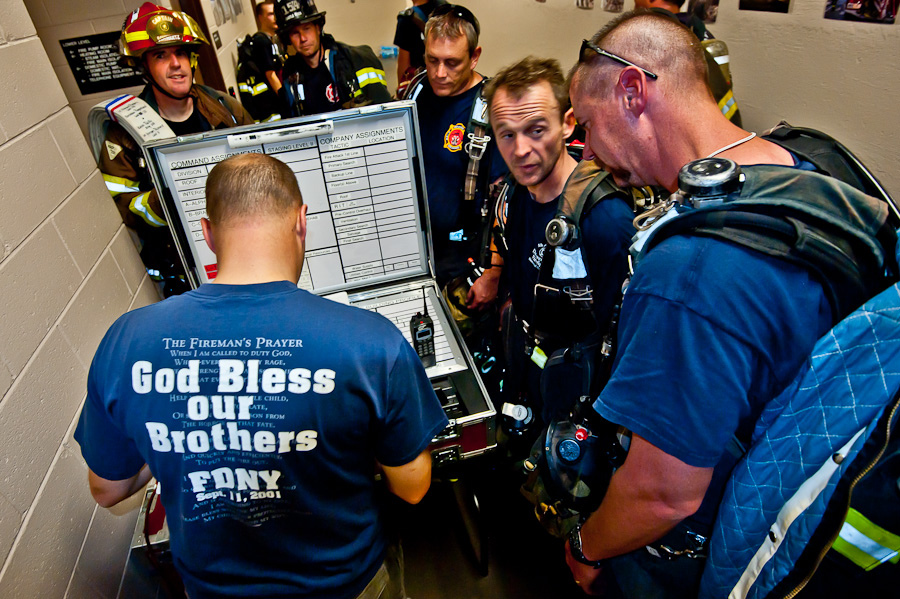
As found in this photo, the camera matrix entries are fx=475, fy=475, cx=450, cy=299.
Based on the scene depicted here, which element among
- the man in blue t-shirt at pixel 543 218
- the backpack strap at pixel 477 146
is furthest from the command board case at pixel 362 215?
the backpack strap at pixel 477 146

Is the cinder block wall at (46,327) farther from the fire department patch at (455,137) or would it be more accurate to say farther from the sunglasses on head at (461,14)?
the sunglasses on head at (461,14)

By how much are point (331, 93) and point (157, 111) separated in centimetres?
143

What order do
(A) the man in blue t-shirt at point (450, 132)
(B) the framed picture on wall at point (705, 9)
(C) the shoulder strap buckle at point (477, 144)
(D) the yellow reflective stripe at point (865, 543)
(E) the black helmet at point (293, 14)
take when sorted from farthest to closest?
1. (E) the black helmet at point (293, 14)
2. (B) the framed picture on wall at point (705, 9)
3. (A) the man in blue t-shirt at point (450, 132)
4. (C) the shoulder strap buckle at point (477, 144)
5. (D) the yellow reflective stripe at point (865, 543)

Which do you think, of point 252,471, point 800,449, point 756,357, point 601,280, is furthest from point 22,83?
point 800,449

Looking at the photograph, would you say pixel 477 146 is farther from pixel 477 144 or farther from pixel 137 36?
pixel 137 36

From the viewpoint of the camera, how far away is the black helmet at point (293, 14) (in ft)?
10.7

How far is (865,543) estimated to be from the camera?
77cm

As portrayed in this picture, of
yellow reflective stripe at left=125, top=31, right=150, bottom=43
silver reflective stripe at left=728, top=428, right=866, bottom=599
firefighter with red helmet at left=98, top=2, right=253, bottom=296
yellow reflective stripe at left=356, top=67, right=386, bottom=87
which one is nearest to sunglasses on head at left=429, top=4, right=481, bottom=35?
yellow reflective stripe at left=356, top=67, right=386, bottom=87

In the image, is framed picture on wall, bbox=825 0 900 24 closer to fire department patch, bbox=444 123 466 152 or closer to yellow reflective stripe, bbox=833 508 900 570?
fire department patch, bbox=444 123 466 152

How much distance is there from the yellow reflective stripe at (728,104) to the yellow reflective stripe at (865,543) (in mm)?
2190

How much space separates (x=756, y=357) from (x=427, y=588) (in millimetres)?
1716

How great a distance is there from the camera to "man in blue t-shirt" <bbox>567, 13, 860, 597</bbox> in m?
0.82

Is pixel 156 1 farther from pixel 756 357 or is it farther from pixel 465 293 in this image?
pixel 756 357

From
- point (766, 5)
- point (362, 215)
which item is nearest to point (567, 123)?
point (362, 215)
